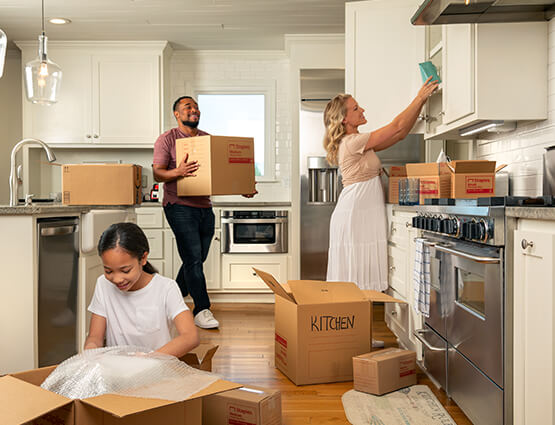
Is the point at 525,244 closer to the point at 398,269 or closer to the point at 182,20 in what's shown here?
the point at 398,269

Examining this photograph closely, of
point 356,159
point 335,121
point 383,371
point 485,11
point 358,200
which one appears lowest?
point 383,371

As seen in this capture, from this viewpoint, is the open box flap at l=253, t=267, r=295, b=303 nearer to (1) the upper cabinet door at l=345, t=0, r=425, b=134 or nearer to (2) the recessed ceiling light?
(1) the upper cabinet door at l=345, t=0, r=425, b=134

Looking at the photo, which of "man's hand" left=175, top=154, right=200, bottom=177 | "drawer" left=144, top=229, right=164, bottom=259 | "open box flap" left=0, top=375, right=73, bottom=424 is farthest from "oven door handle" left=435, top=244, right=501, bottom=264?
"drawer" left=144, top=229, right=164, bottom=259

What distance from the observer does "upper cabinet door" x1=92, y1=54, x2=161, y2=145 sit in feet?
16.0

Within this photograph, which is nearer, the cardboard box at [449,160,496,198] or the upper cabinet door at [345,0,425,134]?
the cardboard box at [449,160,496,198]

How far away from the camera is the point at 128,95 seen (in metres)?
4.89

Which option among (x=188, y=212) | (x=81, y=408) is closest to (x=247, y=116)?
(x=188, y=212)

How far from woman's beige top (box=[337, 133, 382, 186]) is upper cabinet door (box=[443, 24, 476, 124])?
451 millimetres

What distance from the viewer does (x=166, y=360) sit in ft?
4.26

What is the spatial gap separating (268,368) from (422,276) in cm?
92

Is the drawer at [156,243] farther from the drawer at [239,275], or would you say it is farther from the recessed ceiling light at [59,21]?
the recessed ceiling light at [59,21]

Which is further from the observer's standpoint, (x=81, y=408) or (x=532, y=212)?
(x=532, y=212)

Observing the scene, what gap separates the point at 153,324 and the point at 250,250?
2.92 metres

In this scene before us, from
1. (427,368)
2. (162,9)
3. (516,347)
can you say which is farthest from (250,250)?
(516,347)
